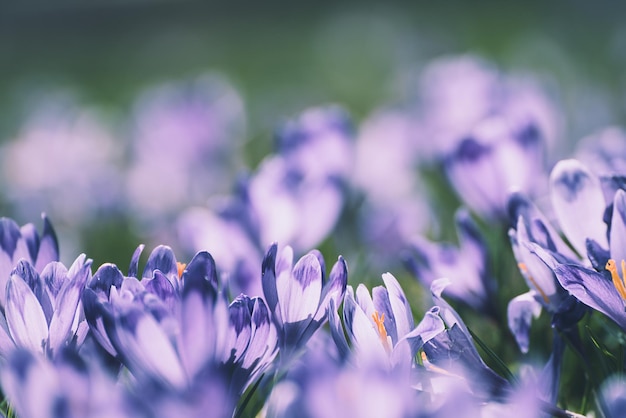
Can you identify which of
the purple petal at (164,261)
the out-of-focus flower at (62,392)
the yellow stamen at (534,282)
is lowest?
the yellow stamen at (534,282)

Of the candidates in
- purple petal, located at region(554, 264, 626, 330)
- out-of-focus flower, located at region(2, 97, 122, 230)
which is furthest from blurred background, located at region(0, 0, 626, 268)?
purple petal, located at region(554, 264, 626, 330)

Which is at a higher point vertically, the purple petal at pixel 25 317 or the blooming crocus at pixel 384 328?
the purple petal at pixel 25 317

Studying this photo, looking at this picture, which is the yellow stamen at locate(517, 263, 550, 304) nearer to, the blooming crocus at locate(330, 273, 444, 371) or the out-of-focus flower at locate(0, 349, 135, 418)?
the blooming crocus at locate(330, 273, 444, 371)

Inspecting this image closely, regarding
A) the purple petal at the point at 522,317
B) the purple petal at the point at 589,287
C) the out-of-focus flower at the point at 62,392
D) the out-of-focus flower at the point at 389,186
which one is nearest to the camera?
the out-of-focus flower at the point at 62,392

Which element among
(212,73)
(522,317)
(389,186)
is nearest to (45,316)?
(522,317)

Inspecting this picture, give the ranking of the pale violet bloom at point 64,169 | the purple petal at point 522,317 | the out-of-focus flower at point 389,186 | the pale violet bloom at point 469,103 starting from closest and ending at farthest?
the purple petal at point 522,317
the out-of-focus flower at point 389,186
the pale violet bloom at point 469,103
the pale violet bloom at point 64,169

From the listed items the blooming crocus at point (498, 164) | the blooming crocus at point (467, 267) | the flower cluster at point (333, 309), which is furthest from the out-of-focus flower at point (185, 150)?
the blooming crocus at point (467, 267)

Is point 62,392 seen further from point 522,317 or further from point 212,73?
point 212,73

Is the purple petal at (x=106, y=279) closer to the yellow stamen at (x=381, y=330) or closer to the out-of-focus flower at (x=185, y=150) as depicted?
the yellow stamen at (x=381, y=330)

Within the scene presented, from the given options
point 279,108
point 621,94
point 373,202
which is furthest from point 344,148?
point 279,108
